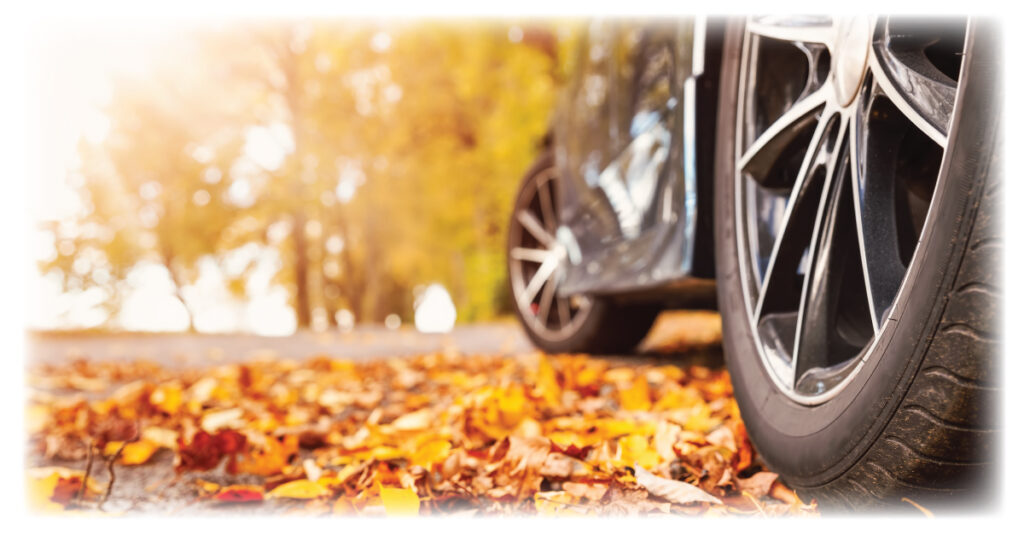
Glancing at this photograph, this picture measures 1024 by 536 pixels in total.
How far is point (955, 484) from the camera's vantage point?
853 millimetres

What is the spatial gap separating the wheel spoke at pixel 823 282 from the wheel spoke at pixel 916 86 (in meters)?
0.14

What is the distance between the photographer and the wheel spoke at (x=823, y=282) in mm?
1129

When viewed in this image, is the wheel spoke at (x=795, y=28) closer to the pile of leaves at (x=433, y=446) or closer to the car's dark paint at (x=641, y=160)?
the car's dark paint at (x=641, y=160)

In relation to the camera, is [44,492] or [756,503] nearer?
[756,503]

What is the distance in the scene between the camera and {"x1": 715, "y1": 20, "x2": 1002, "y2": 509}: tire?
76 cm

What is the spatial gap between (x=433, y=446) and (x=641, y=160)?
3.51 ft

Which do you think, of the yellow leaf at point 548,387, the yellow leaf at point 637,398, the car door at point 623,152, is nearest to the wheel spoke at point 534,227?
the car door at point 623,152

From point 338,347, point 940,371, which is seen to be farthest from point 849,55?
point 338,347

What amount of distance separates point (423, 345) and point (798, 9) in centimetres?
390

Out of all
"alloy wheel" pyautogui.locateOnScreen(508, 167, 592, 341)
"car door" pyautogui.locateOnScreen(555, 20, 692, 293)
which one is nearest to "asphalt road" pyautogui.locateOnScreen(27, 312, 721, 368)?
"alloy wheel" pyautogui.locateOnScreen(508, 167, 592, 341)

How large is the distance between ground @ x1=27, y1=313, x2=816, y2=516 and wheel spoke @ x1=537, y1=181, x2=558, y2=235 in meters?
0.93

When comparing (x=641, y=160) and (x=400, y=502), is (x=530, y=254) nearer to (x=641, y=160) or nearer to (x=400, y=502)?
(x=641, y=160)

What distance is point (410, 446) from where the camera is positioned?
1.48m

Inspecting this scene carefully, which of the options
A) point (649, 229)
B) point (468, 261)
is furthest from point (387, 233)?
point (649, 229)
